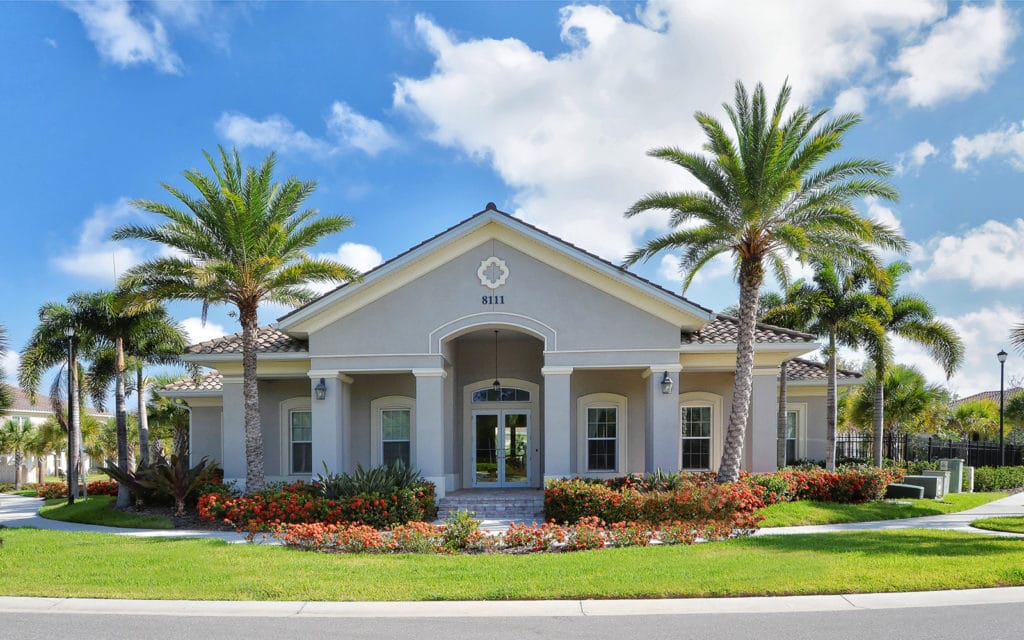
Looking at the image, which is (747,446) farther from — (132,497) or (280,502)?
(132,497)

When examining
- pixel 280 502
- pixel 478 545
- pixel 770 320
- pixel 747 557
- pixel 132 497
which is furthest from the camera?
pixel 770 320

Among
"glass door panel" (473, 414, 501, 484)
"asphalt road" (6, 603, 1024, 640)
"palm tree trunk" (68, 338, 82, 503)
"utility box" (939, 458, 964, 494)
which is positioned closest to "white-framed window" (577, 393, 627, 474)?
"glass door panel" (473, 414, 501, 484)

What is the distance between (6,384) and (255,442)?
16973 mm

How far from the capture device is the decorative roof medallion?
17.6 m

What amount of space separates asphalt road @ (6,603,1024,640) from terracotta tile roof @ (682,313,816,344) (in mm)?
9956

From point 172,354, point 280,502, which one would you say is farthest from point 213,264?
point 172,354

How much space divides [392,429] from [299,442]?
280cm

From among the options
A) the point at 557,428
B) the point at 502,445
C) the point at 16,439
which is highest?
the point at 557,428

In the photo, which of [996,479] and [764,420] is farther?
[996,479]

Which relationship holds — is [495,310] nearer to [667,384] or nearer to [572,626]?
[667,384]

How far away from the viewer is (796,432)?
24.8 m

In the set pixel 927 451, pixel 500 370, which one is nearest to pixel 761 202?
pixel 500 370

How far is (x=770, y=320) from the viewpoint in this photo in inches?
940

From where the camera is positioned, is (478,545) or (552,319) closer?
(478,545)
